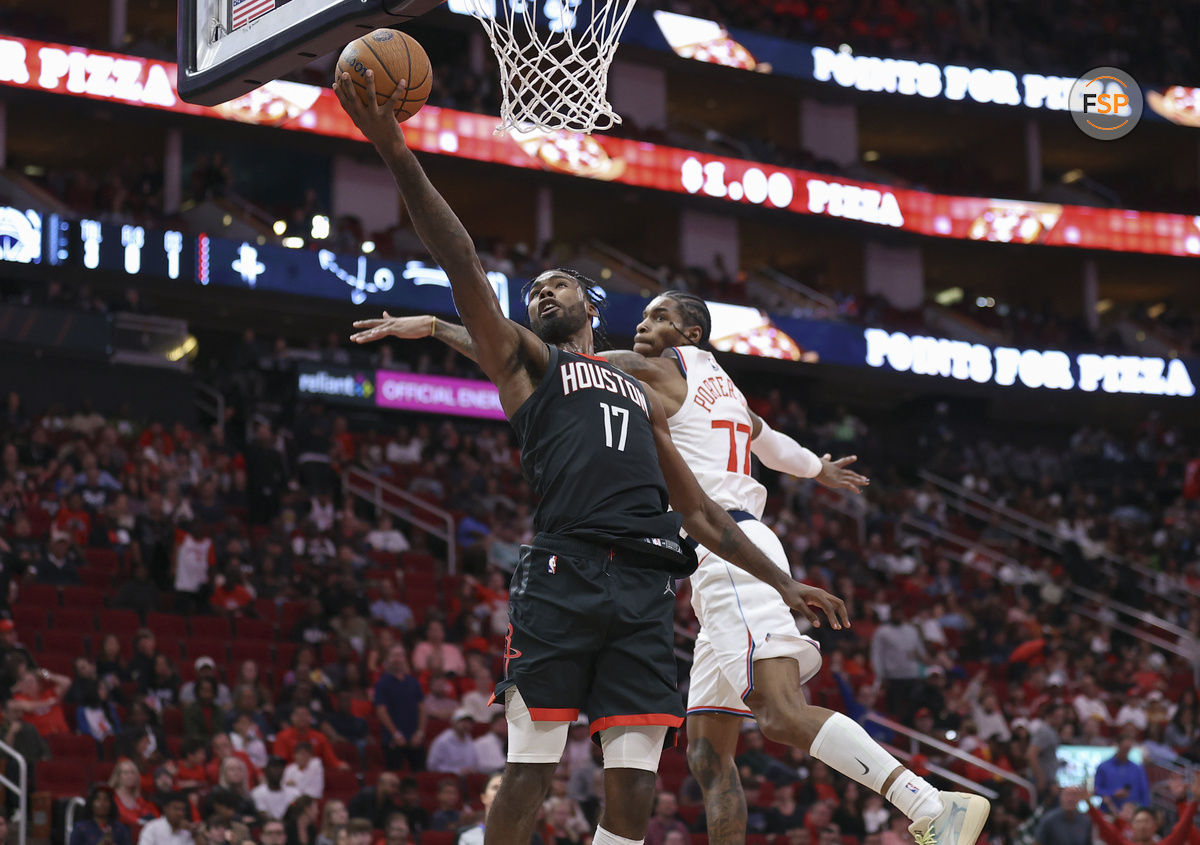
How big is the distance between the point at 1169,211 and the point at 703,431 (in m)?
31.0

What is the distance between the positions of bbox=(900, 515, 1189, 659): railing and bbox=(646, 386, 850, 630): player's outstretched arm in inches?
742

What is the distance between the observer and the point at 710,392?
6.92 m

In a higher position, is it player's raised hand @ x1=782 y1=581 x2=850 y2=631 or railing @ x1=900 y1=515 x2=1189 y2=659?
player's raised hand @ x1=782 y1=581 x2=850 y2=631

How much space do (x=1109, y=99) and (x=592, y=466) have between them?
109 feet

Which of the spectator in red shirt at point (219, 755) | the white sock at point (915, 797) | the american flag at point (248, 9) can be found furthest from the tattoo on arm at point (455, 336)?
the spectator in red shirt at point (219, 755)

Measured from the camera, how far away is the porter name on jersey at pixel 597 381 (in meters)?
5.43

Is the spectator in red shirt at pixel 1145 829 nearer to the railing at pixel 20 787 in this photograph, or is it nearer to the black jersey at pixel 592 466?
the black jersey at pixel 592 466

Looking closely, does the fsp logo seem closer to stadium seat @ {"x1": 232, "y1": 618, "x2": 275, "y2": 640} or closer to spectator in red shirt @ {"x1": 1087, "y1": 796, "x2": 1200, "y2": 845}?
stadium seat @ {"x1": 232, "y1": 618, "x2": 275, "y2": 640}

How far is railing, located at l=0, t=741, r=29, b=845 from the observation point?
10.2m

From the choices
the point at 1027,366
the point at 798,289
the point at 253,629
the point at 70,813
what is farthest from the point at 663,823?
the point at 1027,366

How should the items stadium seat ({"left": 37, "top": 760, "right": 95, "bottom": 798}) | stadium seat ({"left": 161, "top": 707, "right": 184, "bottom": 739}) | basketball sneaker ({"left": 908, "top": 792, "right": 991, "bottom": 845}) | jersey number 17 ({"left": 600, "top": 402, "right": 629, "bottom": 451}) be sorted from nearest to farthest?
jersey number 17 ({"left": 600, "top": 402, "right": 629, "bottom": 451}) → basketball sneaker ({"left": 908, "top": 792, "right": 991, "bottom": 845}) → stadium seat ({"left": 37, "top": 760, "right": 95, "bottom": 798}) → stadium seat ({"left": 161, "top": 707, "right": 184, "bottom": 739})

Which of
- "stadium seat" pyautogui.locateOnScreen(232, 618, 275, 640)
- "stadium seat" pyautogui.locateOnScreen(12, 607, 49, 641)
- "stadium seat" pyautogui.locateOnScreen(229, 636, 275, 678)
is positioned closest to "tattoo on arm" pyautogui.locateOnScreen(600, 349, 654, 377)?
"stadium seat" pyautogui.locateOnScreen(229, 636, 275, 678)

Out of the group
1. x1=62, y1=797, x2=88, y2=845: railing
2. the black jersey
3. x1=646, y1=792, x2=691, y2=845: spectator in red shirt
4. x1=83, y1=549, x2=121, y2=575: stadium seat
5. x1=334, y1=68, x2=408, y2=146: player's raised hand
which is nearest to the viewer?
x1=334, y1=68, x2=408, y2=146: player's raised hand

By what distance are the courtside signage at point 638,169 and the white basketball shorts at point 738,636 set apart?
15052 millimetres
